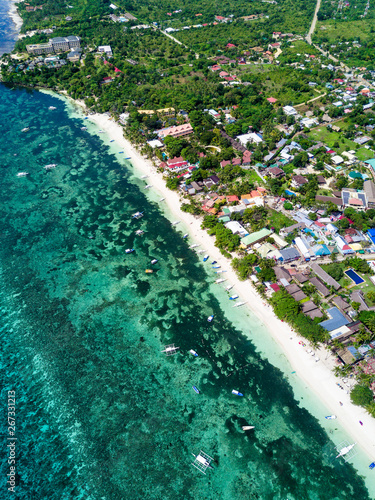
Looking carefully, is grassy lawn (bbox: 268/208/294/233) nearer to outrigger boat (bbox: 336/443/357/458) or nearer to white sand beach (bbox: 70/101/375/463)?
white sand beach (bbox: 70/101/375/463)

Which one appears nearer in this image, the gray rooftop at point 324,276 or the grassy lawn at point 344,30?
the gray rooftop at point 324,276

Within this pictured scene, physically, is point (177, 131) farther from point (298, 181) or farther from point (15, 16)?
point (15, 16)

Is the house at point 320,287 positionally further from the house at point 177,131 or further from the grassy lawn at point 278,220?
the house at point 177,131

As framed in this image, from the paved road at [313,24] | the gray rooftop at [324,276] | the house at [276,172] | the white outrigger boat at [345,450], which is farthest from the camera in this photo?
the paved road at [313,24]

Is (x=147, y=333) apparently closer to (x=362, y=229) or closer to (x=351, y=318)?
(x=351, y=318)

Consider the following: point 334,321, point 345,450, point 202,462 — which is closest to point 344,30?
point 334,321

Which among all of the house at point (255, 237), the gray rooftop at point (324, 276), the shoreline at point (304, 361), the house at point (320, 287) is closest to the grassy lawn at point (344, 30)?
the house at point (255, 237)

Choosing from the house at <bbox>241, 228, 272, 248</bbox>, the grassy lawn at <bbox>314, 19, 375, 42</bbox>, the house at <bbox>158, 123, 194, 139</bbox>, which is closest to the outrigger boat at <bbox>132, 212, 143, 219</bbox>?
the house at <bbox>241, 228, 272, 248</bbox>
